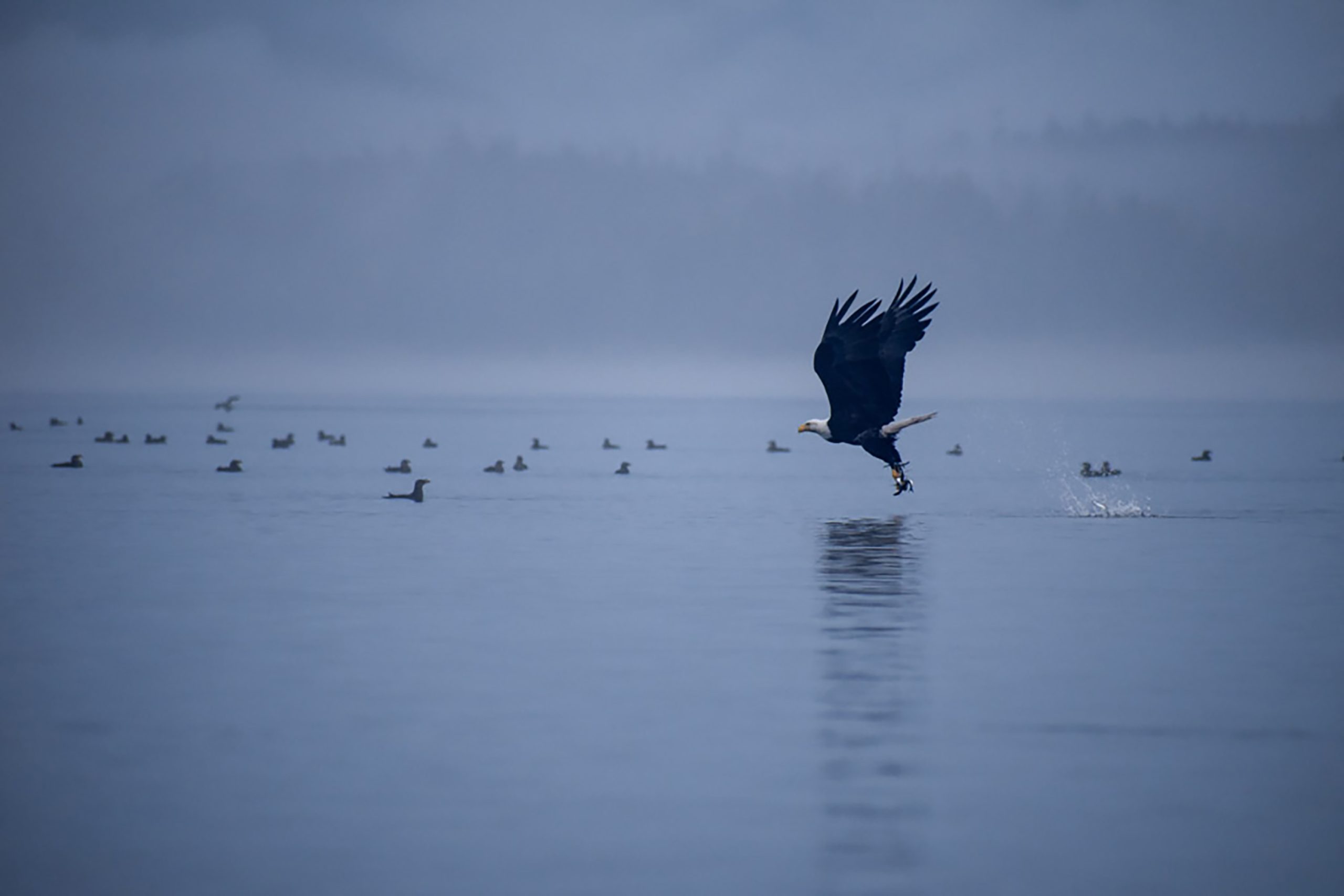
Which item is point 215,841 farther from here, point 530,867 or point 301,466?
point 301,466

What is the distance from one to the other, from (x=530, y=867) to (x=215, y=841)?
2.15 m

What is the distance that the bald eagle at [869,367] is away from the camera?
30.6 m

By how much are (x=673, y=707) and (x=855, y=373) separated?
703 inches

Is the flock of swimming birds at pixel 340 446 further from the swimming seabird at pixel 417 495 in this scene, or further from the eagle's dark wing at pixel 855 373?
the eagle's dark wing at pixel 855 373

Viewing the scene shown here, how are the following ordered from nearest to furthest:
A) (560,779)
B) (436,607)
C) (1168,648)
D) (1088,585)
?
(560,779)
(1168,648)
(436,607)
(1088,585)

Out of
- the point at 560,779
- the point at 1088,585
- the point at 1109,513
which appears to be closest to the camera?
the point at 560,779

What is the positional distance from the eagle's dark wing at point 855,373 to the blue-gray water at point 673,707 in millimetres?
2237

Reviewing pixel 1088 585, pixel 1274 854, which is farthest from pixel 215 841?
pixel 1088 585

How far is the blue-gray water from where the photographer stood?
999 centimetres

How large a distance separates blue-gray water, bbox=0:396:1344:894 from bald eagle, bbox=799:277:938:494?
6.71 ft

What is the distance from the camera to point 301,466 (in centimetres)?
5712

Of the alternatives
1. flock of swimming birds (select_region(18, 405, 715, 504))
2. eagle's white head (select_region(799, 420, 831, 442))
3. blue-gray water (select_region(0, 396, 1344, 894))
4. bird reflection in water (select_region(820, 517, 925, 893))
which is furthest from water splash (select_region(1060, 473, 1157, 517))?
flock of swimming birds (select_region(18, 405, 715, 504))

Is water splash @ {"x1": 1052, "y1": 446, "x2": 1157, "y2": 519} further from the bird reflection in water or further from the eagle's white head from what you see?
the bird reflection in water

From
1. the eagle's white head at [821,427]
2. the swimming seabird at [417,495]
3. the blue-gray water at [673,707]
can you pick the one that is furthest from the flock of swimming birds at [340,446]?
the blue-gray water at [673,707]
